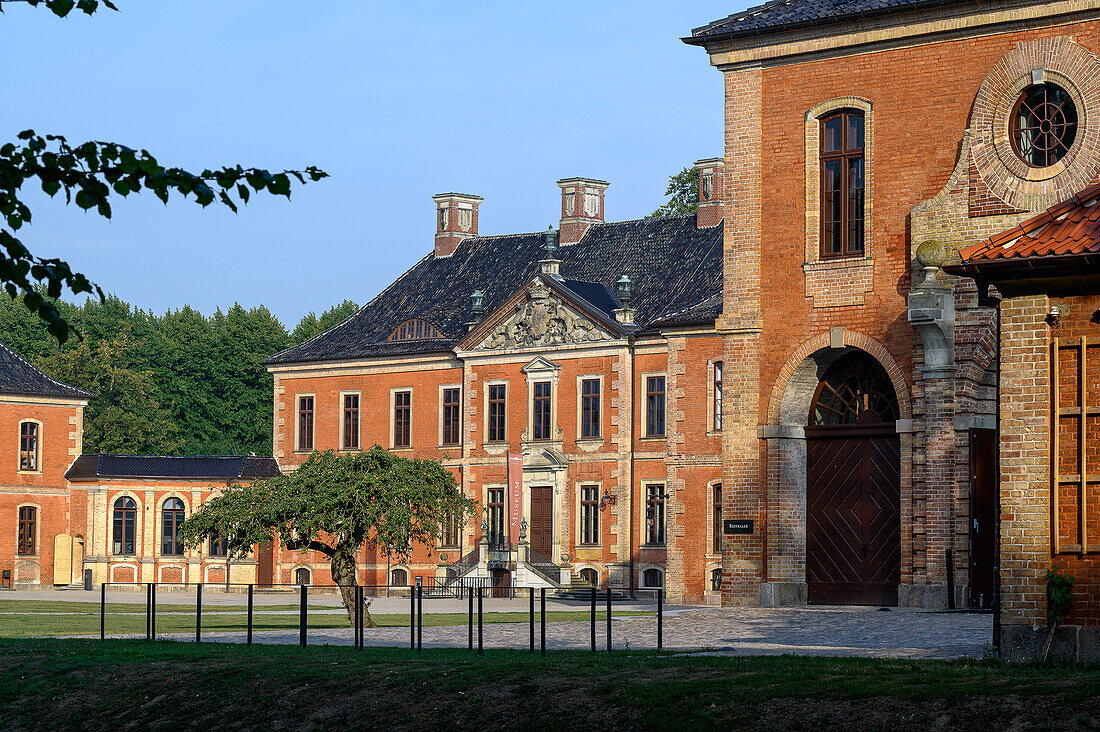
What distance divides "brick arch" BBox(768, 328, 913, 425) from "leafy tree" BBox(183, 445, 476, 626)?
19.4ft

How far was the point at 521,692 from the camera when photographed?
14.0m

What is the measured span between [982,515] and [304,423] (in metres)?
39.3

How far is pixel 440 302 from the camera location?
6034 centimetres

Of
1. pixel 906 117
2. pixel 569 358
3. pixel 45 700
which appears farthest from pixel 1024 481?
pixel 569 358

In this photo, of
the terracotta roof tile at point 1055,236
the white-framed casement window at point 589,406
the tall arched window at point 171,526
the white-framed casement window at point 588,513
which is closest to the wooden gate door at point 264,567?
the tall arched window at point 171,526

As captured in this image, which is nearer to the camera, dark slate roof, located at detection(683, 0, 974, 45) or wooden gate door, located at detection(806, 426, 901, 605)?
dark slate roof, located at detection(683, 0, 974, 45)

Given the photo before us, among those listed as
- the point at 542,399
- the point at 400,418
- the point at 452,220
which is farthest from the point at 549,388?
the point at 452,220

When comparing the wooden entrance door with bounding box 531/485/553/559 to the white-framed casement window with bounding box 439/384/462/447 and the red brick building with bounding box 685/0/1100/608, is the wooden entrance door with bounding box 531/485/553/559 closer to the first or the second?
the white-framed casement window with bounding box 439/384/462/447

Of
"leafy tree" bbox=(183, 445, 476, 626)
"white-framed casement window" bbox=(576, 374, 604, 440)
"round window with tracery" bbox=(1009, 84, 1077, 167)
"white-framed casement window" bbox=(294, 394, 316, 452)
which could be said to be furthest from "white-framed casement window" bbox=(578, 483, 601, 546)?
"round window with tracery" bbox=(1009, 84, 1077, 167)

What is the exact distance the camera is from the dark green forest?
80250 millimetres

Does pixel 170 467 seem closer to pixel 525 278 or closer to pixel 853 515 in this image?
pixel 525 278

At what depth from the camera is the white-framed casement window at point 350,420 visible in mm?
59938

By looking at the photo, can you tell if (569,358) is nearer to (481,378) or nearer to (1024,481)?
(481,378)

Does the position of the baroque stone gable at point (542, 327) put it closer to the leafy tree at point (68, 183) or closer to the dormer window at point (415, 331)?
the dormer window at point (415, 331)
